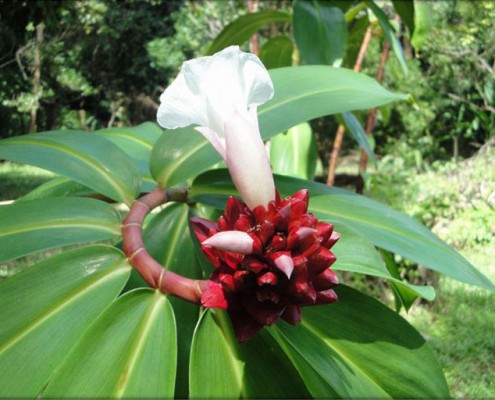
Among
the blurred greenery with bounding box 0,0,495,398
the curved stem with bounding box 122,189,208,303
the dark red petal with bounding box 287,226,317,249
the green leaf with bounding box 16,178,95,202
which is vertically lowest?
the blurred greenery with bounding box 0,0,495,398

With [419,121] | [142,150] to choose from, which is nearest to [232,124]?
[142,150]

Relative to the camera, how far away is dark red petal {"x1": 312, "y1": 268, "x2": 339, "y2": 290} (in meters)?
0.41

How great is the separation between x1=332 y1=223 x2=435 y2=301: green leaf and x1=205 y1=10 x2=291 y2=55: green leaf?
35.9 inches

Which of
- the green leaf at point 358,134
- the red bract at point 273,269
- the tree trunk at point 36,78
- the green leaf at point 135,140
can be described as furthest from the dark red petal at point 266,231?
the tree trunk at point 36,78

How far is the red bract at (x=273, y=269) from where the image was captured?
0.39m

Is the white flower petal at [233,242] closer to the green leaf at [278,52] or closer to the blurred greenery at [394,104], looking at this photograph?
the blurred greenery at [394,104]

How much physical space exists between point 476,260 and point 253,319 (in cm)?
88

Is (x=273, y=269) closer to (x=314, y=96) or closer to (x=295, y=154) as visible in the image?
(x=314, y=96)

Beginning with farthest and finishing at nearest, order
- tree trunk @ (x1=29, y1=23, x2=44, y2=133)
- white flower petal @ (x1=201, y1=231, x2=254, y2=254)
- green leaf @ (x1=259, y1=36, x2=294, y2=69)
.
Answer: tree trunk @ (x1=29, y1=23, x2=44, y2=133)
green leaf @ (x1=259, y1=36, x2=294, y2=69)
white flower petal @ (x1=201, y1=231, x2=254, y2=254)

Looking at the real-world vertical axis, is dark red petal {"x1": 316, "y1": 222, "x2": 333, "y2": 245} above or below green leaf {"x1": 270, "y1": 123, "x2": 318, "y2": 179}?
above

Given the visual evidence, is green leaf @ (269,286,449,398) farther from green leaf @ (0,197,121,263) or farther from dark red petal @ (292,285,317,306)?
green leaf @ (0,197,121,263)

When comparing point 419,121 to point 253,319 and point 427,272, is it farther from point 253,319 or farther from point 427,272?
point 253,319

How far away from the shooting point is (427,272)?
2.09 m

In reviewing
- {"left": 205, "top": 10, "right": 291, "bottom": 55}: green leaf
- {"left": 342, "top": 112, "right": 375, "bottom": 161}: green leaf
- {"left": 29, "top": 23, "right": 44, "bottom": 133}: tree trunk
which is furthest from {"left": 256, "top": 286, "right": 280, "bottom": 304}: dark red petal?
{"left": 29, "top": 23, "right": 44, "bottom": 133}: tree trunk
